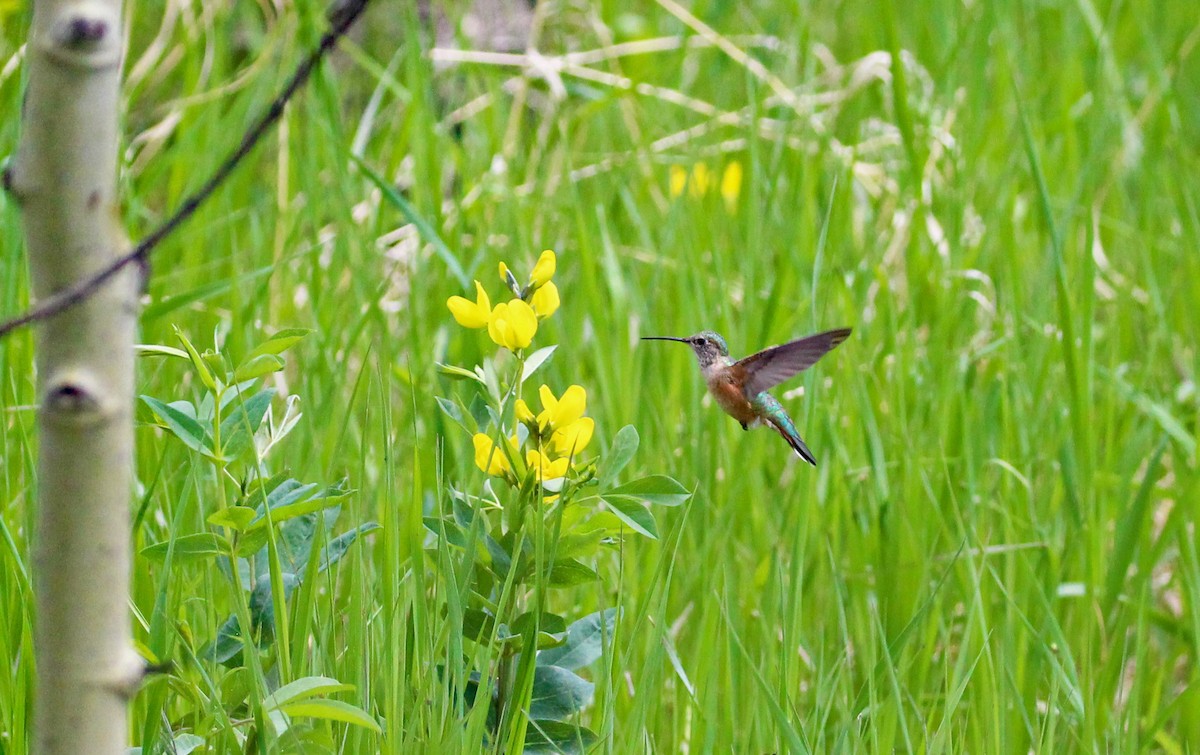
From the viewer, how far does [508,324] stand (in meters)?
1.25

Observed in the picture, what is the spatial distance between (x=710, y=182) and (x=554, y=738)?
218 cm

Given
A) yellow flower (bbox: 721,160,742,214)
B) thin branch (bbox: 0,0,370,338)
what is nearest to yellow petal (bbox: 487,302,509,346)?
thin branch (bbox: 0,0,370,338)

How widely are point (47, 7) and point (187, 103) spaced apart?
2561 mm

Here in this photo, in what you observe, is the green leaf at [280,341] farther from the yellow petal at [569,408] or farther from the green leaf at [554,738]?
the green leaf at [554,738]

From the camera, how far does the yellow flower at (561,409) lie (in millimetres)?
1239

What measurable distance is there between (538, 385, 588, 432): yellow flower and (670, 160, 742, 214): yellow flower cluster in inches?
77.4

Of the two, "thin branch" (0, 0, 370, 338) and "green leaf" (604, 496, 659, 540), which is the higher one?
"thin branch" (0, 0, 370, 338)

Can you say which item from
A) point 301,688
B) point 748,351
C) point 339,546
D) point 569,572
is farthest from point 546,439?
point 748,351

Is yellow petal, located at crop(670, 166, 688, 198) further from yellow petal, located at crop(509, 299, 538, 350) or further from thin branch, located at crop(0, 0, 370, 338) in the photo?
thin branch, located at crop(0, 0, 370, 338)

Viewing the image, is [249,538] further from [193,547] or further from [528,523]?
[528,523]

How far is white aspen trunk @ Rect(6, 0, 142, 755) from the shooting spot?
728mm

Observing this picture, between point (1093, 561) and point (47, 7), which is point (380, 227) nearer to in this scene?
point (1093, 561)

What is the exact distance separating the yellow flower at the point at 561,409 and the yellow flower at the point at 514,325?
0.18 feet

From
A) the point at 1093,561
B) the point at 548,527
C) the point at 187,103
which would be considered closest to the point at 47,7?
the point at 548,527
